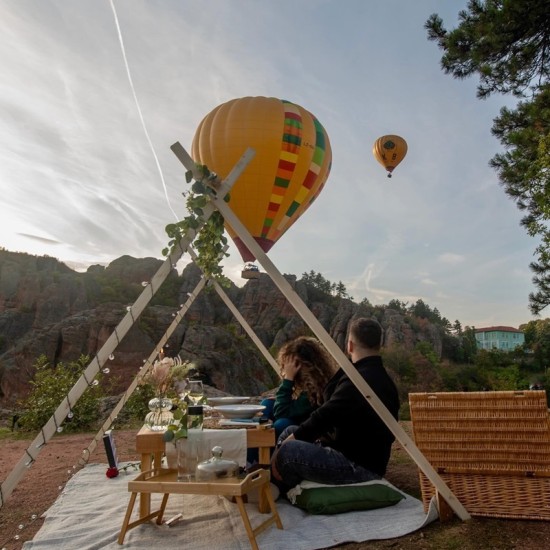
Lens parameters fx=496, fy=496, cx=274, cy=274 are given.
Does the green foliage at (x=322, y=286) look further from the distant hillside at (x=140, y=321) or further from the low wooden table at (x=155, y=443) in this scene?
the low wooden table at (x=155, y=443)

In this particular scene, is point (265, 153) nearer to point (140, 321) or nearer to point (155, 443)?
point (155, 443)

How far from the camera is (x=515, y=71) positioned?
11.8 meters

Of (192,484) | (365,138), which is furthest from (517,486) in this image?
(365,138)

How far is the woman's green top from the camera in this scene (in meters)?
4.38

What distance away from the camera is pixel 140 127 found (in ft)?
26.9

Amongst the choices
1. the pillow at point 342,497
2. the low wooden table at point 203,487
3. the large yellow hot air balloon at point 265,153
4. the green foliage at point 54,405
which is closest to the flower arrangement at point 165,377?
the low wooden table at point 203,487

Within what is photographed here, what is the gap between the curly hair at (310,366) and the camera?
14.4 feet

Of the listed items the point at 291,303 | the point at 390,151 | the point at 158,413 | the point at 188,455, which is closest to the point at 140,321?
the point at 390,151

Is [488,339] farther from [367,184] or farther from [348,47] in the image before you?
[348,47]

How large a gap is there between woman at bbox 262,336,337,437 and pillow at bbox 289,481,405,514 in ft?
2.15

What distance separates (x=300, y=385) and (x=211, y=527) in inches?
55.6

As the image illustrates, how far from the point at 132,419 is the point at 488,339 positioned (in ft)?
365

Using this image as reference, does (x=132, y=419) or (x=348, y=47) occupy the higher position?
(x=348, y=47)

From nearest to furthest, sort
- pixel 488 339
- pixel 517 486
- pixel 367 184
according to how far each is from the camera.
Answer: pixel 517 486 → pixel 367 184 → pixel 488 339
